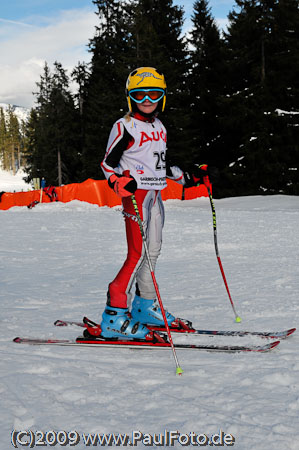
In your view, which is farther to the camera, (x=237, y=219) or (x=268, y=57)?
(x=268, y=57)

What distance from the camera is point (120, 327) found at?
3516mm

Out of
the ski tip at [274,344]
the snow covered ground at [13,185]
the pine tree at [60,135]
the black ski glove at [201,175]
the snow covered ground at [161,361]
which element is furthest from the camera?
the snow covered ground at [13,185]

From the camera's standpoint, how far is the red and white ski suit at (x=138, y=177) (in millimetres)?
3564

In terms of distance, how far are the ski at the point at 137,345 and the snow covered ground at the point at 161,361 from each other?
2.2 inches

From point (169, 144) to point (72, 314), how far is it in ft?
86.8

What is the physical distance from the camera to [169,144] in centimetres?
3006

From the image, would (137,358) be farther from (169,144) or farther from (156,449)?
(169,144)

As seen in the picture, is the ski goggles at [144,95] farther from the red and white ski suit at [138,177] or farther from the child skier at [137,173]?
the red and white ski suit at [138,177]

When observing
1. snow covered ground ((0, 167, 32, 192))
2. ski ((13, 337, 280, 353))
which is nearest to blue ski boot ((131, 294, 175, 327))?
ski ((13, 337, 280, 353))

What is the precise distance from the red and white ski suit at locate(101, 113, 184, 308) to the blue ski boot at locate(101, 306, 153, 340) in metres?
0.07

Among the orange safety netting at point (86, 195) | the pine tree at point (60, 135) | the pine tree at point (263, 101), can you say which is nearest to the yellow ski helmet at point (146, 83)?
the orange safety netting at point (86, 195)

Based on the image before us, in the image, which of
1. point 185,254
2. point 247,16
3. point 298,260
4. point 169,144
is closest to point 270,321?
point 298,260

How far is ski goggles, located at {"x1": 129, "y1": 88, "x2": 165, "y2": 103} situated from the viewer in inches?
142

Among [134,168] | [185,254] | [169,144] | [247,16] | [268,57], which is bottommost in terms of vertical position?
[185,254]
